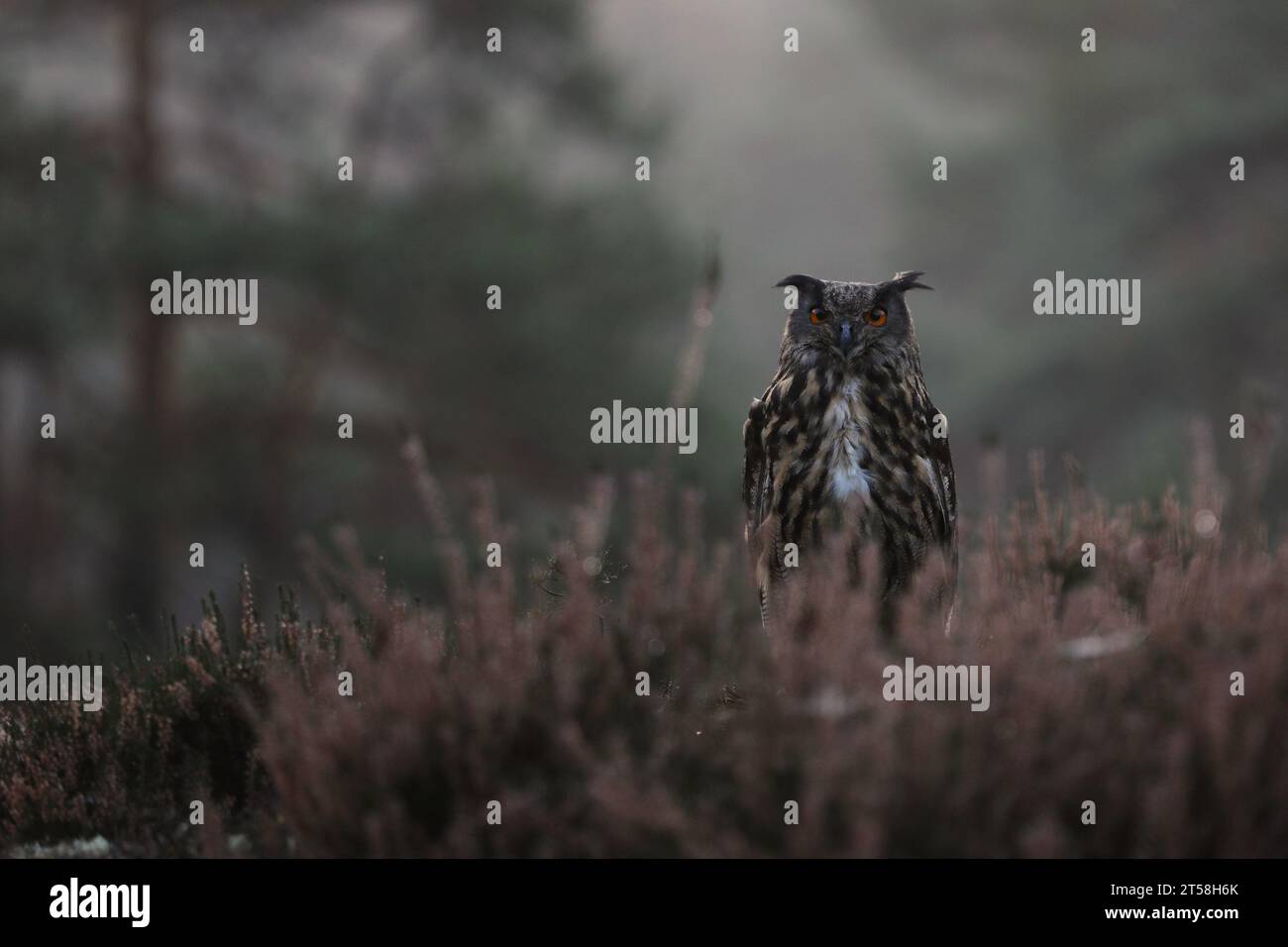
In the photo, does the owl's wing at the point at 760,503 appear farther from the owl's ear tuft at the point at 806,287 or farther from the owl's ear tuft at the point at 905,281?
the owl's ear tuft at the point at 905,281

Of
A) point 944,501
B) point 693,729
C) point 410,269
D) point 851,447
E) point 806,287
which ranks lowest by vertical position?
point 693,729

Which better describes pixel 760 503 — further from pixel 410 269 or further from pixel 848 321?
pixel 410 269

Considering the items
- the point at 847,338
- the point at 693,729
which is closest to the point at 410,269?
the point at 847,338

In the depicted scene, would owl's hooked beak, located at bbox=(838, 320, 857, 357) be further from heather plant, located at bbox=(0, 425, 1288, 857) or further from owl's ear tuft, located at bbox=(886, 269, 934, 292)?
heather plant, located at bbox=(0, 425, 1288, 857)

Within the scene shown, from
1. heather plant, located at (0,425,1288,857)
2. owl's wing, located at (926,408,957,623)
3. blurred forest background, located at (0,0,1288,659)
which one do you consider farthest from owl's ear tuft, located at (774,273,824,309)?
blurred forest background, located at (0,0,1288,659)

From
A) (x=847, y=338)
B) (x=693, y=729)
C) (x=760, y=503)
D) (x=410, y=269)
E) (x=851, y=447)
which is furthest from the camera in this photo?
(x=410, y=269)

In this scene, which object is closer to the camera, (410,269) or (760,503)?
(760,503)

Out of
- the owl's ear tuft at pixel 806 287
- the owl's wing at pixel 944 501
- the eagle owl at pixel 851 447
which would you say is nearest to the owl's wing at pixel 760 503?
the eagle owl at pixel 851 447
